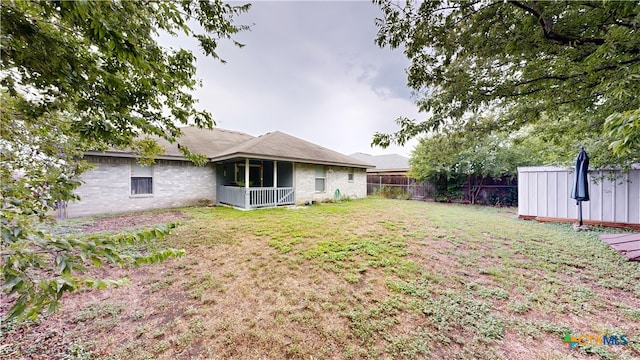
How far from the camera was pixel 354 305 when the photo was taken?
2.83 meters

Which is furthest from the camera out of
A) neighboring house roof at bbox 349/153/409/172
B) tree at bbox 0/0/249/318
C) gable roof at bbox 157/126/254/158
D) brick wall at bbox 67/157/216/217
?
neighboring house roof at bbox 349/153/409/172

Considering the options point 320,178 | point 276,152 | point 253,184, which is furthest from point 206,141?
point 320,178

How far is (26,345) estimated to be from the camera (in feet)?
7.15

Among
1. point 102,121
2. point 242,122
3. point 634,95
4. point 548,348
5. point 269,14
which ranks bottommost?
point 548,348

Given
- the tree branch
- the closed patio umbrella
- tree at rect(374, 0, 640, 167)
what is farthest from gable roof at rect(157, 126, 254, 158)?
the closed patio umbrella

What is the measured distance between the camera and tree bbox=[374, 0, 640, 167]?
2.48m

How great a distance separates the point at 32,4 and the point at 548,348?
196 inches

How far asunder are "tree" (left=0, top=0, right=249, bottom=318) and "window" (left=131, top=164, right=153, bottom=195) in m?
6.84

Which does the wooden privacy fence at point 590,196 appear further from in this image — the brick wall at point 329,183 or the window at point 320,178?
the window at point 320,178

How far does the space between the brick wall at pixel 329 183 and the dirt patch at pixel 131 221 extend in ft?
17.5

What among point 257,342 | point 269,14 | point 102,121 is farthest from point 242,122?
point 257,342

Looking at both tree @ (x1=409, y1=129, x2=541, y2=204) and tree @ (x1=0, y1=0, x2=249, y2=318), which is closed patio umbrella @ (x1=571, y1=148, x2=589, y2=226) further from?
tree @ (x1=0, y1=0, x2=249, y2=318)

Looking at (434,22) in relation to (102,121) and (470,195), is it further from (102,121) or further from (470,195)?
(470,195)

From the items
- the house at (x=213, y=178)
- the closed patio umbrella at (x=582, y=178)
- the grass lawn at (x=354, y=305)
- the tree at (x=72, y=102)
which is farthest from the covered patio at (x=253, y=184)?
the closed patio umbrella at (x=582, y=178)
